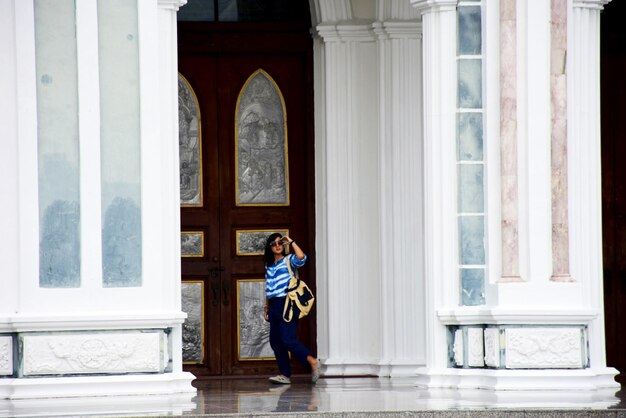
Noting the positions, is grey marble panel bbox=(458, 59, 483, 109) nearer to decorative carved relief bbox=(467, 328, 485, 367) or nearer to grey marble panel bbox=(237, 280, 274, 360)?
decorative carved relief bbox=(467, 328, 485, 367)

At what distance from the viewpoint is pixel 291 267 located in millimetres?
16266

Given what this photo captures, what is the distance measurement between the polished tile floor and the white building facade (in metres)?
0.36

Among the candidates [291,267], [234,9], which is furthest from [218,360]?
[234,9]

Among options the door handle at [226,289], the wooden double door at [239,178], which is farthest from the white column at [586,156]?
the door handle at [226,289]

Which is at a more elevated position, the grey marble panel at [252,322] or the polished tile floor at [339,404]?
the grey marble panel at [252,322]

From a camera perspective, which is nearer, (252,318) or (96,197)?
(96,197)

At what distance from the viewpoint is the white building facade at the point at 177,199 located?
14312 millimetres

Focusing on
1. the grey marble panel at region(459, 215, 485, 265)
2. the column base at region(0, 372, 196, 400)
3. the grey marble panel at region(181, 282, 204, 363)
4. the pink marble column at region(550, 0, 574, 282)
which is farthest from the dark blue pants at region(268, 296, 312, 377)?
the pink marble column at region(550, 0, 574, 282)

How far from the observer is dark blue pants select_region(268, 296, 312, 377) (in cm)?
1623

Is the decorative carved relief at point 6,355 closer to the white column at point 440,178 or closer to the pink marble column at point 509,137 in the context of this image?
the white column at point 440,178

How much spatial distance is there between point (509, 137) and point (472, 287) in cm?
142

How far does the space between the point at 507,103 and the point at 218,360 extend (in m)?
4.90

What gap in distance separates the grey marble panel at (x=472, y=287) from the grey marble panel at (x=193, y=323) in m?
3.88

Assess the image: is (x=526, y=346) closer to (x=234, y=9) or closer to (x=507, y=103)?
(x=507, y=103)
